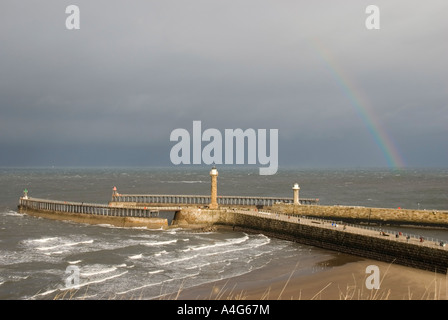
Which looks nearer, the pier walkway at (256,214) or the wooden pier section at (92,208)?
the pier walkway at (256,214)

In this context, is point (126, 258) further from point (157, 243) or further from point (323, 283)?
point (323, 283)

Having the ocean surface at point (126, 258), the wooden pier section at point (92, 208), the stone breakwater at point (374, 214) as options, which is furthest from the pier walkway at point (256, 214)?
the ocean surface at point (126, 258)

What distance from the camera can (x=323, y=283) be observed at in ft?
80.5

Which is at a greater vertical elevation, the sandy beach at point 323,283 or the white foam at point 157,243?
the sandy beach at point 323,283

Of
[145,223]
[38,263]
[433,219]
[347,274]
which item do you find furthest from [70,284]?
[433,219]

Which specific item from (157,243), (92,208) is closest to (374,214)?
(157,243)

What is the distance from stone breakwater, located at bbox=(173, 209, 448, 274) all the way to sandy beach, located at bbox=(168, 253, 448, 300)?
3.01ft

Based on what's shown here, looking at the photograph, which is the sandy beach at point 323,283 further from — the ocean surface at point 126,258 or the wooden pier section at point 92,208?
the wooden pier section at point 92,208

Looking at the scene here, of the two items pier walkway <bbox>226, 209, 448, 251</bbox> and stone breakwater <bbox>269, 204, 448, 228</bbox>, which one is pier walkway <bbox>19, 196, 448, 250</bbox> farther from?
stone breakwater <bbox>269, 204, 448, 228</bbox>

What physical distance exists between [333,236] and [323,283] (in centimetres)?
1081

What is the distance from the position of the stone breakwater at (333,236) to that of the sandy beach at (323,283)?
0.92 metres

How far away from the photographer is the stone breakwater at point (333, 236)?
89.7 feet

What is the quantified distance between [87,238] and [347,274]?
85.5 feet
